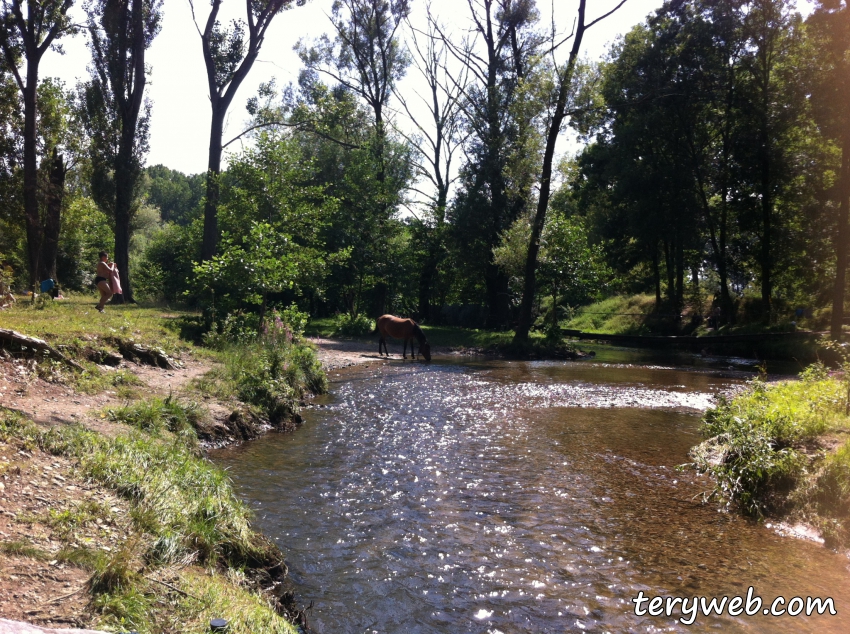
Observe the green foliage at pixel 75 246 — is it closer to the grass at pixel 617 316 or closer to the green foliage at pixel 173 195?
the grass at pixel 617 316

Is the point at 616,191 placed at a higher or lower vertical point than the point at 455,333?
higher

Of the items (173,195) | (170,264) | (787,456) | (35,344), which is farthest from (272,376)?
(173,195)

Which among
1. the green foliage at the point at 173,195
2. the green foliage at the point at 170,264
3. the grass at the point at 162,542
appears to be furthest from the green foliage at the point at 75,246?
the green foliage at the point at 173,195

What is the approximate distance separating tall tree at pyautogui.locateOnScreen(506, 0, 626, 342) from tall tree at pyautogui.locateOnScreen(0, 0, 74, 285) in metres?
20.7

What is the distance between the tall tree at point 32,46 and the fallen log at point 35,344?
15793 mm

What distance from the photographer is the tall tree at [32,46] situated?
2306 centimetres

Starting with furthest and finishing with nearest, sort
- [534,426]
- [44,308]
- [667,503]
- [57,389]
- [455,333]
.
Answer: [455,333]
[44,308]
[534,426]
[57,389]
[667,503]

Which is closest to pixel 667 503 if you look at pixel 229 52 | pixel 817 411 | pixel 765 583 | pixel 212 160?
pixel 765 583

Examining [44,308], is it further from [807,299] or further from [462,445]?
[807,299]

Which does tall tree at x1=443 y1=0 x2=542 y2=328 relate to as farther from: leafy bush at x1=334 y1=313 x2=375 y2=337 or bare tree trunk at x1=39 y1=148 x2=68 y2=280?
bare tree trunk at x1=39 y1=148 x2=68 y2=280

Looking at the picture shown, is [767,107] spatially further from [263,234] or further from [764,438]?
[764,438]

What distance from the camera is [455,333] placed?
108 feet

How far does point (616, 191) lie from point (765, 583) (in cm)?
3166

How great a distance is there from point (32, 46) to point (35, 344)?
20.8m
